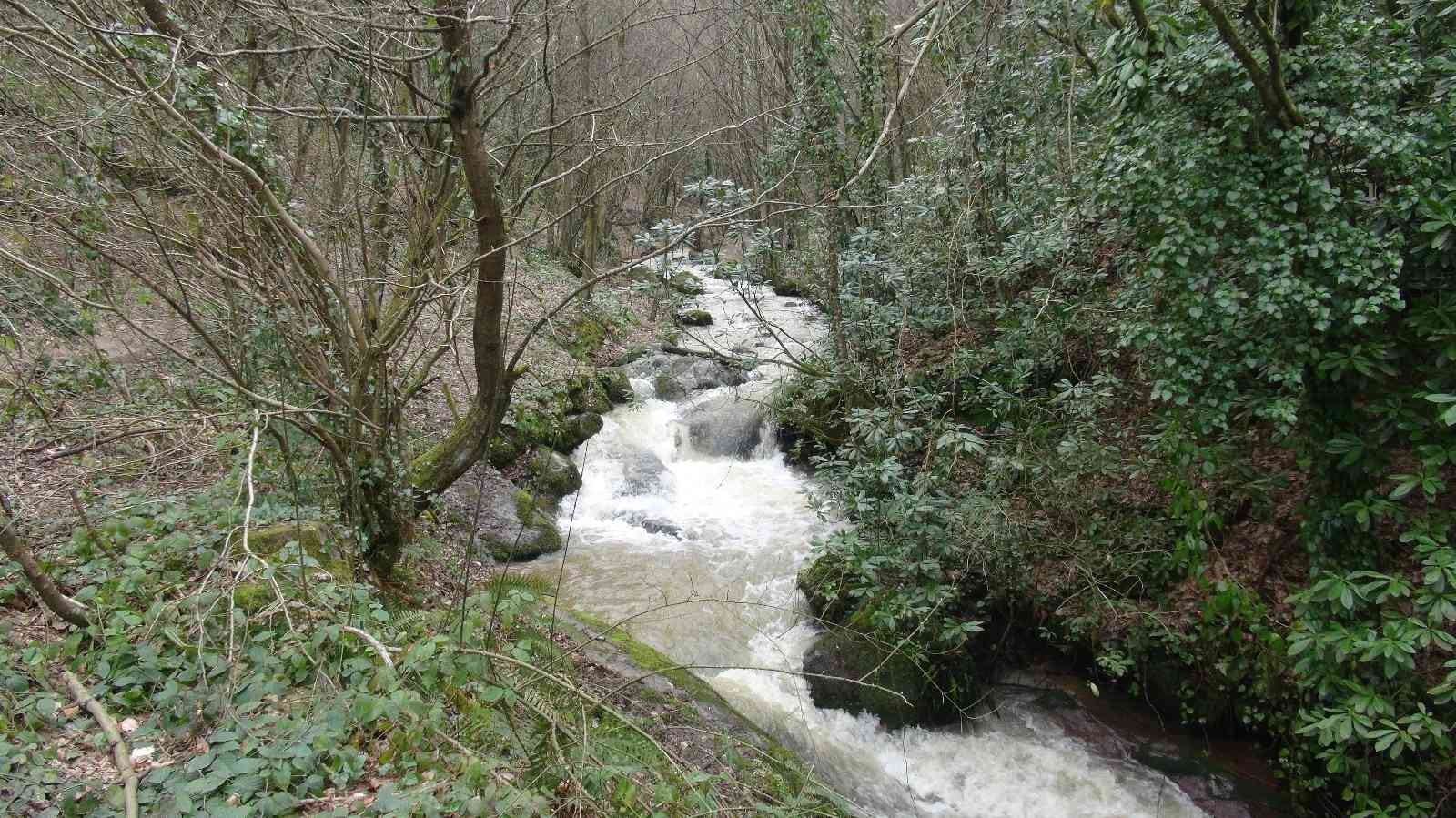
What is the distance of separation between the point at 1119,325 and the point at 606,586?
5.35 metres

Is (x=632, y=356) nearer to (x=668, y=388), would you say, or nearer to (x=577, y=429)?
(x=668, y=388)

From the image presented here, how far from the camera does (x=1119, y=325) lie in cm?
477

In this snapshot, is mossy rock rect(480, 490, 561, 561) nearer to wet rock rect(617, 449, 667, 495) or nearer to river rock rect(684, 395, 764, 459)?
wet rock rect(617, 449, 667, 495)

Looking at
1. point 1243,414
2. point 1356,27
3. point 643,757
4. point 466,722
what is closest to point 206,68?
point 466,722

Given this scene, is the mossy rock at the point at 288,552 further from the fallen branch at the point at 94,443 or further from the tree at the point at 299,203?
the fallen branch at the point at 94,443

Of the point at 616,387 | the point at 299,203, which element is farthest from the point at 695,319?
the point at 299,203

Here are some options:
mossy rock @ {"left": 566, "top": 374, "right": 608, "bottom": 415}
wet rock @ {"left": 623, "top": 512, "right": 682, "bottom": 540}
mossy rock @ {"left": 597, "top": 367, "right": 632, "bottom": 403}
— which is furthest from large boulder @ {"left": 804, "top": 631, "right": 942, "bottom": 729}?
mossy rock @ {"left": 597, "top": 367, "right": 632, "bottom": 403}

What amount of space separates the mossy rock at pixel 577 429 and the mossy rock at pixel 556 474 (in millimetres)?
209

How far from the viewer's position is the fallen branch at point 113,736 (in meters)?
2.40

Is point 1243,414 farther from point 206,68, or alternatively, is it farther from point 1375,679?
point 206,68

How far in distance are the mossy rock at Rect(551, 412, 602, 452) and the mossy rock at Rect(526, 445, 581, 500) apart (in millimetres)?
209

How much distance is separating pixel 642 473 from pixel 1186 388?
742cm

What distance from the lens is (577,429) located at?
10805mm

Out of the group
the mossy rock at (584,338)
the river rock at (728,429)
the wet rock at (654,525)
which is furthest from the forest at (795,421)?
the mossy rock at (584,338)
